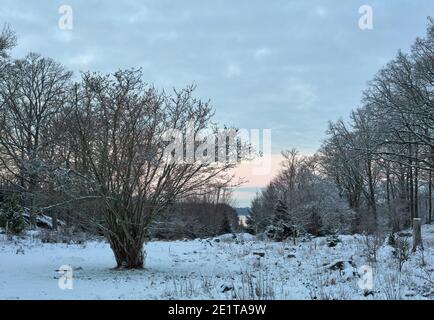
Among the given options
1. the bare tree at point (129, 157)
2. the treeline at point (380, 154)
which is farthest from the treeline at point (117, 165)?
the treeline at point (380, 154)

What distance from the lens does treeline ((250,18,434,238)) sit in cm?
3209

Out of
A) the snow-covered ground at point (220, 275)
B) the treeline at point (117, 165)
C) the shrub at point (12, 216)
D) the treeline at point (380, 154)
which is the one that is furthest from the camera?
the treeline at point (380, 154)

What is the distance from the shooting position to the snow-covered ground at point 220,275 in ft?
31.2

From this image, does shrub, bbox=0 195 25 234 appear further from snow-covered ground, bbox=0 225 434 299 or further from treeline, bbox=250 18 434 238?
treeline, bbox=250 18 434 238

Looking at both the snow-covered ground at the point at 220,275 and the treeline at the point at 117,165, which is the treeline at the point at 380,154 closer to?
the snow-covered ground at the point at 220,275

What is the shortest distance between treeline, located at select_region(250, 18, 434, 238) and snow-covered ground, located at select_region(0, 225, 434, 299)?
17.0 feet

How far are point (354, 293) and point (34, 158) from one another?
918 centimetres

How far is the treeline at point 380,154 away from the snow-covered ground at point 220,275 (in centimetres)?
517

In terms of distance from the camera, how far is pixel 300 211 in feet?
108

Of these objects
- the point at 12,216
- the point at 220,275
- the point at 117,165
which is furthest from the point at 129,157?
the point at 12,216

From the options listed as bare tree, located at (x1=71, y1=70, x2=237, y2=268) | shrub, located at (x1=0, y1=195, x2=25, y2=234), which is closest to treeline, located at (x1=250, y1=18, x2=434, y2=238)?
bare tree, located at (x1=71, y1=70, x2=237, y2=268)

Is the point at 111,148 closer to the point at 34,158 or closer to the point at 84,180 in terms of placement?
the point at 84,180

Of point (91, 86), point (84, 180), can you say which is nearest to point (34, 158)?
point (84, 180)
